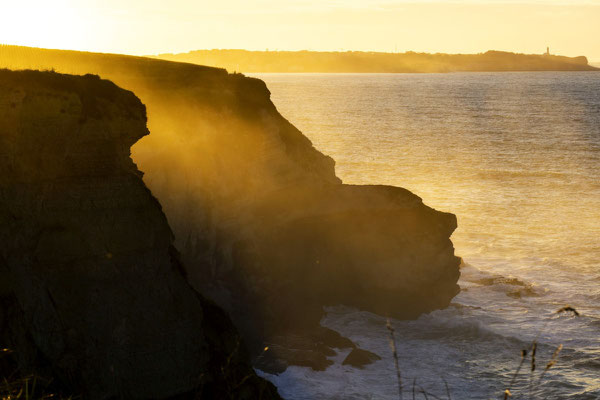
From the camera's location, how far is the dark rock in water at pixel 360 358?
23.9m

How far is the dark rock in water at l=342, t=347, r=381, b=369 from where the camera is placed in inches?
942

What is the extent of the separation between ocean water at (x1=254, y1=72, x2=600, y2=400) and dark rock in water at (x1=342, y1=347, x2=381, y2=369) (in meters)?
0.27

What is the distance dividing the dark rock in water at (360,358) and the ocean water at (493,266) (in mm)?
267

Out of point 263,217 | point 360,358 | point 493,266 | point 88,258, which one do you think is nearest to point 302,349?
point 360,358

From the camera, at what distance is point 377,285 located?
29.3 meters

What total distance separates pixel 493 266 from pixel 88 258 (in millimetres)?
29178

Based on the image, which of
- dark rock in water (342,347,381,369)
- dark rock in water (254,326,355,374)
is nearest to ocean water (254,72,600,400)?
dark rock in water (342,347,381,369)

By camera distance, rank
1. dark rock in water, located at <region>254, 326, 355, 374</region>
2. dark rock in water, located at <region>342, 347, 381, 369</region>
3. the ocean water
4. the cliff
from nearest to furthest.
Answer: the ocean water
dark rock in water, located at <region>254, 326, 355, 374</region>
dark rock in water, located at <region>342, 347, 381, 369</region>
the cliff

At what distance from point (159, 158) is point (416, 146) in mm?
77699

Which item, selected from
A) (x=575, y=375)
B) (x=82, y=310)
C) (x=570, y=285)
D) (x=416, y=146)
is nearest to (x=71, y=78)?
(x=82, y=310)

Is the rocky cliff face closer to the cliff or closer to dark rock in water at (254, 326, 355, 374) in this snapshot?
dark rock in water at (254, 326, 355, 374)

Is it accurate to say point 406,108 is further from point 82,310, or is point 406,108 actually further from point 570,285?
point 82,310

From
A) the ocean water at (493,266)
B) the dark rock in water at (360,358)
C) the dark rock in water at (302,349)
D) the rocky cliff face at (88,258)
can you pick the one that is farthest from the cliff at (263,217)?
the rocky cliff face at (88,258)

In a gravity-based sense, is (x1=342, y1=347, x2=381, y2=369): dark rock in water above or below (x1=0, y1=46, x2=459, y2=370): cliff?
below
